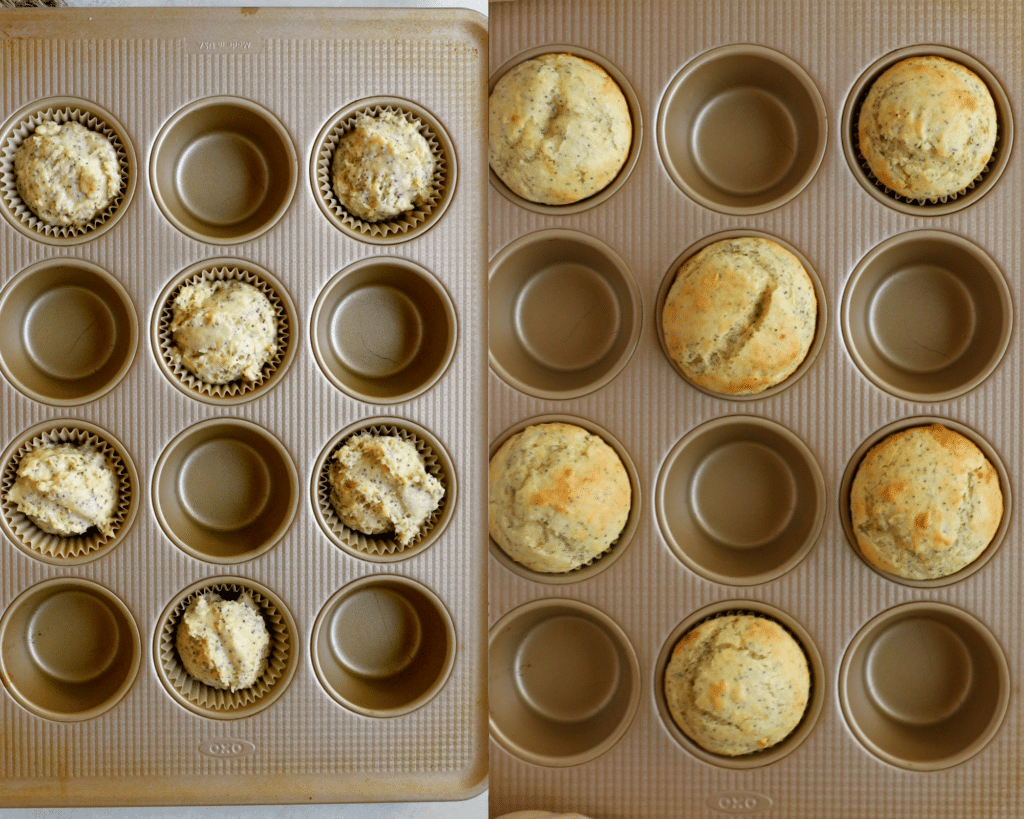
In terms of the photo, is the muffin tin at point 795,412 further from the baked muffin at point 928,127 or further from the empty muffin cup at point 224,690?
the empty muffin cup at point 224,690

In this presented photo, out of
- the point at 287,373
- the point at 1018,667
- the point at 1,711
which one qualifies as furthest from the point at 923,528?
the point at 1,711

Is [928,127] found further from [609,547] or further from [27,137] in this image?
[27,137]

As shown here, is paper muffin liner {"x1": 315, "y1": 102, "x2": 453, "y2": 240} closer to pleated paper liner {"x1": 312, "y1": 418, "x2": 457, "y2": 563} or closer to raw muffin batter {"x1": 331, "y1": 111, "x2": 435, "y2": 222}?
raw muffin batter {"x1": 331, "y1": 111, "x2": 435, "y2": 222}

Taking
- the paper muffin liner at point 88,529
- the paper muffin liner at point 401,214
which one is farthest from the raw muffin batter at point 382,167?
the paper muffin liner at point 88,529

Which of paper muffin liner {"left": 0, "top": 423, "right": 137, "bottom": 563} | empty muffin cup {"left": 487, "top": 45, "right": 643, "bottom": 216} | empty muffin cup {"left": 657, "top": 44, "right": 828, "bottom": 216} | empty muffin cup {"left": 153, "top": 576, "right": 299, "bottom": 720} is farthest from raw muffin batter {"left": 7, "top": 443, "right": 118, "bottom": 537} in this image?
empty muffin cup {"left": 657, "top": 44, "right": 828, "bottom": 216}

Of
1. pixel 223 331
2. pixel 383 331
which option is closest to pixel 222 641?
pixel 223 331

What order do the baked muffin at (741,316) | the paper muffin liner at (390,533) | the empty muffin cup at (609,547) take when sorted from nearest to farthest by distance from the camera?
the baked muffin at (741,316) → the empty muffin cup at (609,547) → the paper muffin liner at (390,533)

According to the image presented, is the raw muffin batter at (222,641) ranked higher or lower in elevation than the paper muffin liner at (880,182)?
lower

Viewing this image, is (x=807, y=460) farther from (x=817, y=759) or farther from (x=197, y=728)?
(x=197, y=728)
